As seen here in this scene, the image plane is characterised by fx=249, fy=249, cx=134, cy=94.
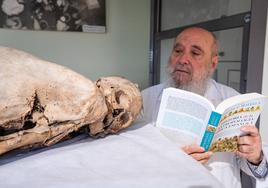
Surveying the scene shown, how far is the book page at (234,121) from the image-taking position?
58cm

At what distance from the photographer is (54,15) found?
66.5 inches

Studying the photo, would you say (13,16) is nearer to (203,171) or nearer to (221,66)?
(221,66)

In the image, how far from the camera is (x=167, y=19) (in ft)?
6.15

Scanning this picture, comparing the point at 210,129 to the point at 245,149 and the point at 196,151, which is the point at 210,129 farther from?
the point at 245,149

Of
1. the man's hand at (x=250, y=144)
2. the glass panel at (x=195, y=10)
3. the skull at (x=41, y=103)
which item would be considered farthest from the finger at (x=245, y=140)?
the glass panel at (x=195, y=10)

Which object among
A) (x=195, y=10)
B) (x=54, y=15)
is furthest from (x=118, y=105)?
(x=54, y=15)

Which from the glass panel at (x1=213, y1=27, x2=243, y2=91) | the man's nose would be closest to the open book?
the man's nose

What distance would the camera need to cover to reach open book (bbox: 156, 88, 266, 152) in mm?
558

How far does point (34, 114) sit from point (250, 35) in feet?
3.34

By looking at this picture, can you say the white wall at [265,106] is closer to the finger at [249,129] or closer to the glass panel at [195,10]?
the glass panel at [195,10]

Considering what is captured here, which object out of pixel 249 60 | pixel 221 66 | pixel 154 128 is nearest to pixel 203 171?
pixel 154 128

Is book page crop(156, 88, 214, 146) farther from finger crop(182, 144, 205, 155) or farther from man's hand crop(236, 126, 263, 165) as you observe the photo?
man's hand crop(236, 126, 263, 165)

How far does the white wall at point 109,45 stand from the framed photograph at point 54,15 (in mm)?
44

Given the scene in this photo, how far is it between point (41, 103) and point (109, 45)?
151 centimetres
